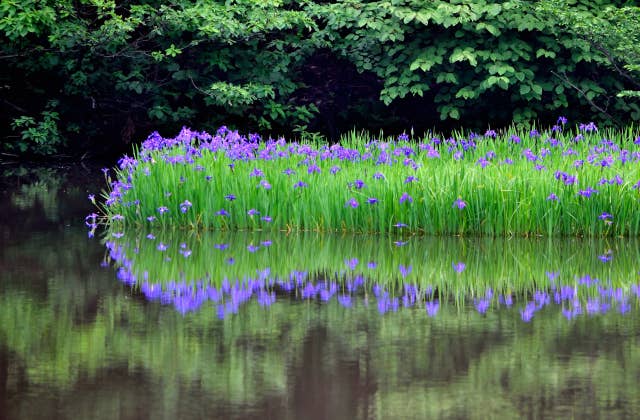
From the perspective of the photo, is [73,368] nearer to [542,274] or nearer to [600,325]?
[600,325]

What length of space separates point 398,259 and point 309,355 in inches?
116

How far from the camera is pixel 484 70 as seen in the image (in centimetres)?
1588

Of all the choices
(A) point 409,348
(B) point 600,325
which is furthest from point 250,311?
(B) point 600,325

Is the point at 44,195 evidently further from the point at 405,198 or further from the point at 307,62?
the point at 307,62

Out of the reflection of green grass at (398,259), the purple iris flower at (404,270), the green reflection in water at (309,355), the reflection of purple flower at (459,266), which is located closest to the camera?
the green reflection in water at (309,355)

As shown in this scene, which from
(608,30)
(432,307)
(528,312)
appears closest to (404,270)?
(432,307)

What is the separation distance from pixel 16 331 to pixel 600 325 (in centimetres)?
306

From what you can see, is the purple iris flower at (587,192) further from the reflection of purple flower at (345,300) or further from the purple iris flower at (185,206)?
the purple iris flower at (185,206)

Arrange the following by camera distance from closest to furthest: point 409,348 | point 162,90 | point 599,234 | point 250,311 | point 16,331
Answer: point 409,348 < point 16,331 < point 250,311 < point 599,234 < point 162,90

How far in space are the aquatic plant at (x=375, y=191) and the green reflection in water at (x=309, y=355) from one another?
66.0 inches

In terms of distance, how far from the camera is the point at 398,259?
7.72 meters

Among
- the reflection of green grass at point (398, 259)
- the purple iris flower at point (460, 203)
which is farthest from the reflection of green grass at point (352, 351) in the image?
the purple iris flower at point (460, 203)

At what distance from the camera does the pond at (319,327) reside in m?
4.18

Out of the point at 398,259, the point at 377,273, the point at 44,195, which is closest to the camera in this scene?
the point at 377,273
